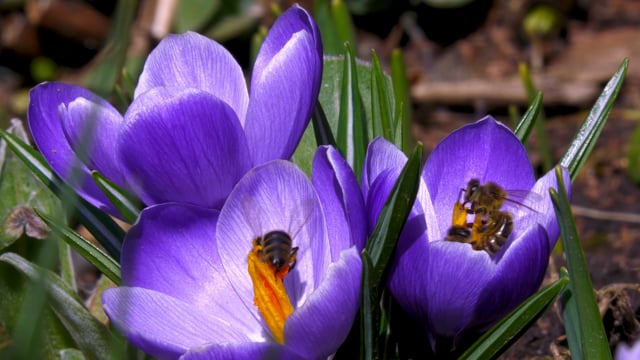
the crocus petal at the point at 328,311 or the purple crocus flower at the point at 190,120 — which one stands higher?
the purple crocus flower at the point at 190,120

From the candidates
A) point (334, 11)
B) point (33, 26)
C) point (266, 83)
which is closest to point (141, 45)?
point (33, 26)

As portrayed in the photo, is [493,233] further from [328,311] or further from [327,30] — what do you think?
[327,30]

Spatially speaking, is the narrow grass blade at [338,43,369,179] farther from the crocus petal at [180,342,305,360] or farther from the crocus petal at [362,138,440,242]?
the crocus petal at [180,342,305,360]

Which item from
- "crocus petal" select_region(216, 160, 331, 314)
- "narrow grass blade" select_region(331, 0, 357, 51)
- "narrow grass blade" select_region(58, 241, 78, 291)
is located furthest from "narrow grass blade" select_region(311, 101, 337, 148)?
"narrow grass blade" select_region(331, 0, 357, 51)

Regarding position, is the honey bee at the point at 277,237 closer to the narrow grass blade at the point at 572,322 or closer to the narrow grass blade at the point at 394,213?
the narrow grass blade at the point at 394,213

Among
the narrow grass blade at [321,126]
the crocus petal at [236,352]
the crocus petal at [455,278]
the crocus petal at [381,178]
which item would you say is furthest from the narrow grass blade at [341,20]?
the crocus petal at [236,352]

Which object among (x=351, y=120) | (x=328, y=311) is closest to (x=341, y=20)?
(x=351, y=120)

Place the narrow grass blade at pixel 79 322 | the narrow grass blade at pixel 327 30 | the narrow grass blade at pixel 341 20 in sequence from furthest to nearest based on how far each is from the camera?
the narrow grass blade at pixel 341 20 < the narrow grass blade at pixel 327 30 < the narrow grass blade at pixel 79 322

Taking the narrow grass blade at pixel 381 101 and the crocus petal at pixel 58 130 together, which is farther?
the narrow grass blade at pixel 381 101
